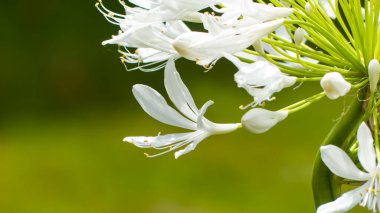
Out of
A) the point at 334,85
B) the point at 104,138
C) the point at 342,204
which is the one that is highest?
the point at 104,138

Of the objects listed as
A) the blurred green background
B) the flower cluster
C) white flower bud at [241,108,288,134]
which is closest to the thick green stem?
the flower cluster

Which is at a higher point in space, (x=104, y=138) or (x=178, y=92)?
(x=104, y=138)

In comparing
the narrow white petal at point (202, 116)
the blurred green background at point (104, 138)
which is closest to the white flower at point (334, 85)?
the narrow white petal at point (202, 116)

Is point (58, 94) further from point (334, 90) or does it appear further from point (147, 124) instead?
point (334, 90)

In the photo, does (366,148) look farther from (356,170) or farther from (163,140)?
(163,140)

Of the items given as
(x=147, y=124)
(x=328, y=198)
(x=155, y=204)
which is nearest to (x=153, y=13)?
(x=328, y=198)

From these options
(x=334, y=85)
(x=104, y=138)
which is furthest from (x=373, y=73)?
(x=104, y=138)

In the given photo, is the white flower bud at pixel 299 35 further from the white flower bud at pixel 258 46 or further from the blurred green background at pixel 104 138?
the blurred green background at pixel 104 138

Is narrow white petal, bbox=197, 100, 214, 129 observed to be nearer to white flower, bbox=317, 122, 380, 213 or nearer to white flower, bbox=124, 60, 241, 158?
white flower, bbox=124, 60, 241, 158
